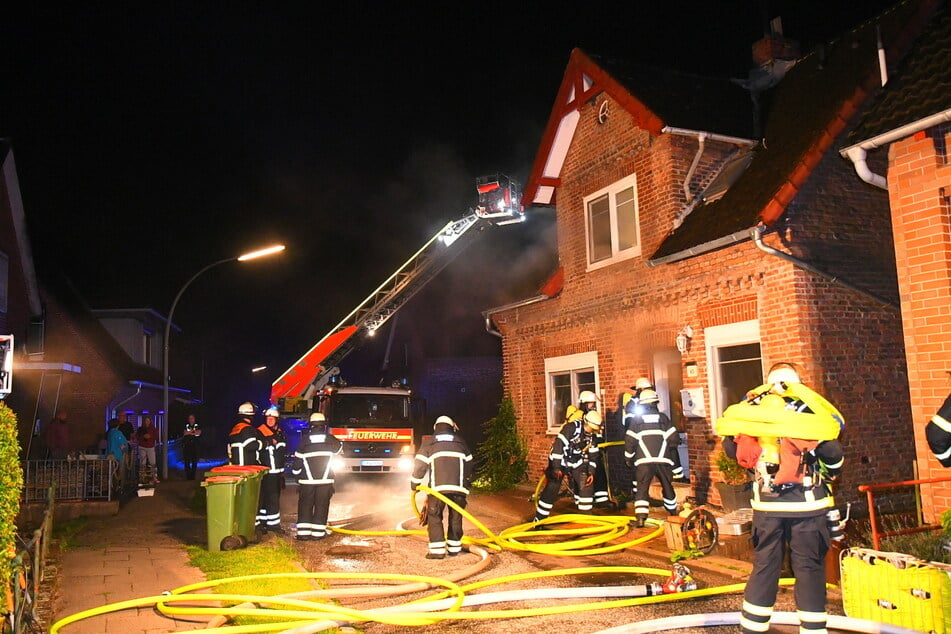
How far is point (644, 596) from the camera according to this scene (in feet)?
20.5

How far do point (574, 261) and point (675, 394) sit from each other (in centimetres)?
305

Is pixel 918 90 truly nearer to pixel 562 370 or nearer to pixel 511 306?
pixel 562 370

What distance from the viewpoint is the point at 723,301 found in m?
10.4

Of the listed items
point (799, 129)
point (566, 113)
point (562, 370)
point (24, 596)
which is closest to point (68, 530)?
point (24, 596)

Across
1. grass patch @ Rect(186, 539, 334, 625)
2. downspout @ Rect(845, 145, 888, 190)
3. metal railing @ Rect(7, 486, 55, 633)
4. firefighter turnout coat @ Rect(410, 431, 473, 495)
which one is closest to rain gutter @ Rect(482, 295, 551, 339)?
firefighter turnout coat @ Rect(410, 431, 473, 495)

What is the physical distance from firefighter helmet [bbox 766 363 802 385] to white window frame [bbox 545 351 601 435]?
26.2 feet

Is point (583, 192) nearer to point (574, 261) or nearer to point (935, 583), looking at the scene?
point (574, 261)

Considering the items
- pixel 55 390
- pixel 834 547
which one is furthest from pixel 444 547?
pixel 55 390

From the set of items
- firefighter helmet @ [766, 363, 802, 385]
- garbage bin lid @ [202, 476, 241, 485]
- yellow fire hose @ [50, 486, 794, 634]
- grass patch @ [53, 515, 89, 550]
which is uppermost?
firefighter helmet @ [766, 363, 802, 385]

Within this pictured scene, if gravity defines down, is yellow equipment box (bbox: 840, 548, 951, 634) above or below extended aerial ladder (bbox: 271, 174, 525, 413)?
below

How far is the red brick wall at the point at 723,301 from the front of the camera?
30.6ft

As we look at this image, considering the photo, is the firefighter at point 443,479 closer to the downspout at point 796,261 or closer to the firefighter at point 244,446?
the firefighter at point 244,446

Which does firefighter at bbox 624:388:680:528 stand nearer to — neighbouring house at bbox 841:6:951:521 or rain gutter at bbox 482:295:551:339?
neighbouring house at bbox 841:6:951:521

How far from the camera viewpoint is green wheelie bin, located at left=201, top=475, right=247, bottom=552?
29.8ft
